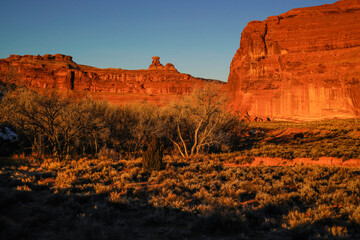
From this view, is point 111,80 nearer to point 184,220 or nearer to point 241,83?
point 241,83

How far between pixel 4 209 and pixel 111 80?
101 metres

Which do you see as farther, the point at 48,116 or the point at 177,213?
the point at 48,116

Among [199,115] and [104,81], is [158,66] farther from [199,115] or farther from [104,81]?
[199,115]

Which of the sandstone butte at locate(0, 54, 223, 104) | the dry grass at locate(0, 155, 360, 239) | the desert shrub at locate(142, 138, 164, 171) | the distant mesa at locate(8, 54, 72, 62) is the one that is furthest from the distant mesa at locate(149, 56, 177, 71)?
the dry grass at locate(0, 155, 360, 239)

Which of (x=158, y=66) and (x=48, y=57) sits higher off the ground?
(x=48, y=57)

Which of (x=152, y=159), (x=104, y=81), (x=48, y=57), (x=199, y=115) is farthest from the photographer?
(x=48, y=57)

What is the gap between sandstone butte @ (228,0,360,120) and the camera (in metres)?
51.6

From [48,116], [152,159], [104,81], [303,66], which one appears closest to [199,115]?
[152,159]

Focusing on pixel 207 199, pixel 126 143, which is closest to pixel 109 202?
pixel 207 199

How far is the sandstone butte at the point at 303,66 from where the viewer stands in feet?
169

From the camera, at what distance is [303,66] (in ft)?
187

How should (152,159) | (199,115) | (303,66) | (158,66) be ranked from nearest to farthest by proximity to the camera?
(152,159) < (199,115) < (303,66) < (158,66)

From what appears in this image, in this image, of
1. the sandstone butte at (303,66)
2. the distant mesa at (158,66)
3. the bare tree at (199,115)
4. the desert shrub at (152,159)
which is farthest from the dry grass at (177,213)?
the distant mesa at (158,66)

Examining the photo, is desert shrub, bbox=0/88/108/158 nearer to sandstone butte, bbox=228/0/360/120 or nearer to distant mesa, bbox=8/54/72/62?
sandstone butte, bbox=228/0/360/120
